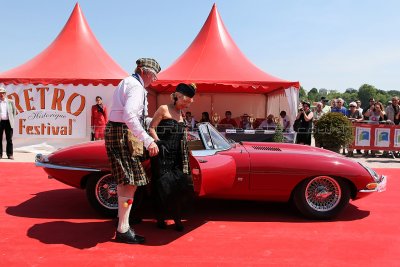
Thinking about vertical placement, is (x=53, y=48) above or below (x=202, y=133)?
above

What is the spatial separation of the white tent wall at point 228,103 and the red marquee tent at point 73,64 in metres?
3.21

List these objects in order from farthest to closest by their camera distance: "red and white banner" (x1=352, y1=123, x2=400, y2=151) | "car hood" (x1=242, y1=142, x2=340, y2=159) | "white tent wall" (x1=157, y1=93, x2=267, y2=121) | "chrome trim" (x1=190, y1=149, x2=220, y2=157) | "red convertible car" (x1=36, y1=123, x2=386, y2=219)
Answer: "white tent wall" (x1=157, y1=93, x2=267, y2=121), "red and white banner" (x1=352, y1=123, x2=400, y2=151), "car hood" (x1=242, y1=142, x2=340, y2=159), "red convertible car" (x1=36, y1=123, x2=386, y2=219), "chrome trim" (x1=190, y1=149, x2=220, y2=157)

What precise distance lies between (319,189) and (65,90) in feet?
27.7

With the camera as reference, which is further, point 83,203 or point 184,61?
point 184,61

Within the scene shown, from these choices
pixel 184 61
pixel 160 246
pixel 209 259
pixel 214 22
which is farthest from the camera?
pixel 214 22

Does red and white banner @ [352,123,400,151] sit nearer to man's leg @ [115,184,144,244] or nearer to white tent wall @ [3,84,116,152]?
white tent wall @ [3,84,116,152]

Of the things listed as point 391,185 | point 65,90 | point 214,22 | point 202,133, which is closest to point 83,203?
point 202,133

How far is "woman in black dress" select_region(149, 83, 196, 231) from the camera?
369cm

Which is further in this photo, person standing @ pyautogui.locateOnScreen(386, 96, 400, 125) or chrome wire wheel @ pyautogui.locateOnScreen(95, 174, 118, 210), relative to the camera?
person standing @ pyautogui.locateOnScreen(386, 96, 400, 125)

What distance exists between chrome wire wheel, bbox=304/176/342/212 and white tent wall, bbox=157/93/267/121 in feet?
35.1

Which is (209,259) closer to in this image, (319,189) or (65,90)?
(319,189)

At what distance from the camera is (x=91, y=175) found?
4344 millimetres

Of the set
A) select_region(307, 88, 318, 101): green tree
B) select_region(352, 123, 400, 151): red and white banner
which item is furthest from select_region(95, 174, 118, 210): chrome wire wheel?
select_region(307, 88, 318, 101): green tree

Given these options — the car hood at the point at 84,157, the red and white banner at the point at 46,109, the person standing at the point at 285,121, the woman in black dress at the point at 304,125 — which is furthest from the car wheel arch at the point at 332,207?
the red and white banner at the point at 46,109
